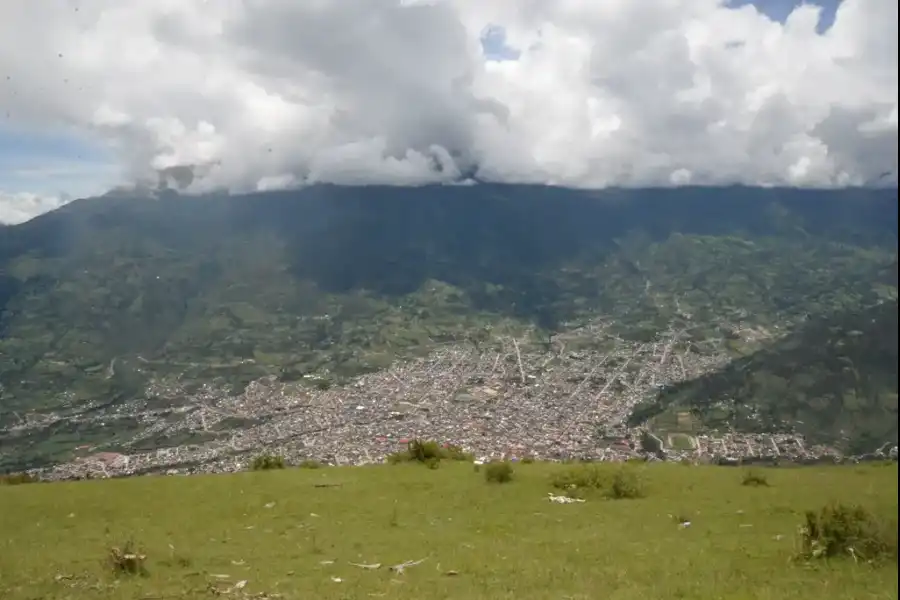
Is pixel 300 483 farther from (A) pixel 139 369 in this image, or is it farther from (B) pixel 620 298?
(B) pixel 620 298

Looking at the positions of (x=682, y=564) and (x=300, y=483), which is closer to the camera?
(x=682, y=564)

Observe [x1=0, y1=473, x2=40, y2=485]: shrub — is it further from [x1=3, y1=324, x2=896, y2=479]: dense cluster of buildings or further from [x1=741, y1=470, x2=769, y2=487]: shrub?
[x1=741, y1=470, x2=769, y2=487]: shrub

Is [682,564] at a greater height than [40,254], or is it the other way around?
[40,254]

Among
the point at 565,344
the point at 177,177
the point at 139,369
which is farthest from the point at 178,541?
the point at 177,177

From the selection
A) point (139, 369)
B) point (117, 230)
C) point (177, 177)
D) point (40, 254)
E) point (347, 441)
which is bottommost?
point (347, 441)

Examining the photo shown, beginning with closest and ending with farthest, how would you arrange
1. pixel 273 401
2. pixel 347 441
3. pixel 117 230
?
pixel 347 441 < pixel 273 401 < pixel 117 230

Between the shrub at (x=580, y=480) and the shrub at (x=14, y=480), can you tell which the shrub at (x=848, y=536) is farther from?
the shrub at (x=14, y=480)

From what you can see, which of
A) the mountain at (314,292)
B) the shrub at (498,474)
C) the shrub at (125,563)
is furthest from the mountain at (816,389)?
the shrub at (125,563)
